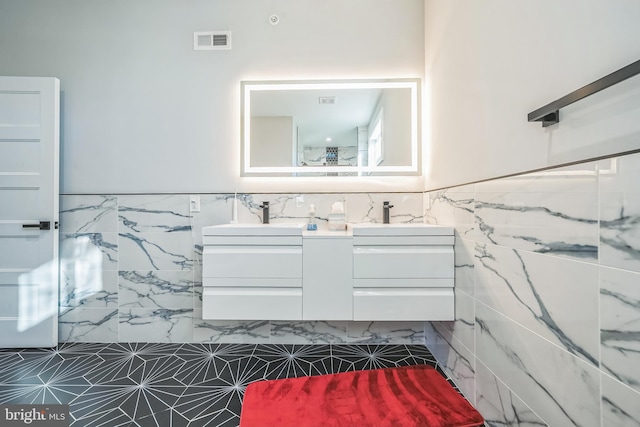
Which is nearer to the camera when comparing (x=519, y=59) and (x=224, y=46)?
(x=519, y=59)

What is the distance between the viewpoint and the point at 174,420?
128 centimetres

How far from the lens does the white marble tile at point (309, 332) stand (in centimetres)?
198

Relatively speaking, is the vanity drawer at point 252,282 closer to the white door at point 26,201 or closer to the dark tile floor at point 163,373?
the dark tile floor at point 163,373

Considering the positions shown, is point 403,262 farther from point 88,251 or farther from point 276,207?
point 88,251

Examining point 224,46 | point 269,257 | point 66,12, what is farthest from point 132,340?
point 66,12

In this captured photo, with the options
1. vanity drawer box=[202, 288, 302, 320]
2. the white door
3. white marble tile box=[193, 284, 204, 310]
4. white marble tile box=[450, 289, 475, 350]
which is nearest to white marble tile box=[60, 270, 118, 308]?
the white door

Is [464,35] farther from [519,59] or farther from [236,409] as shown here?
[236,409]

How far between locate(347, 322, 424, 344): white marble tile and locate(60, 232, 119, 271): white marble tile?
6.04 ft

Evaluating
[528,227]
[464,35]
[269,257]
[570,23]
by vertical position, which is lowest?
[269,257]

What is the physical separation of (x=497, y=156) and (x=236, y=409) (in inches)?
66.4

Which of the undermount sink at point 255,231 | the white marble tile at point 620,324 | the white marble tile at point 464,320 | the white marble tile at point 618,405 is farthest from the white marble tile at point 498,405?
the undermount sink at point 255,231

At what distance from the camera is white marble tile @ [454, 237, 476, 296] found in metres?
1.36

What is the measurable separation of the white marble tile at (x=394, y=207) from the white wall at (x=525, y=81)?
30cm

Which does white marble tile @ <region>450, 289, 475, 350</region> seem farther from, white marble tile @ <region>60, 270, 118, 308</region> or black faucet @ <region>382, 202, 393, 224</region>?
white marble tile @ <region>60, 270, 118, 308</region>
